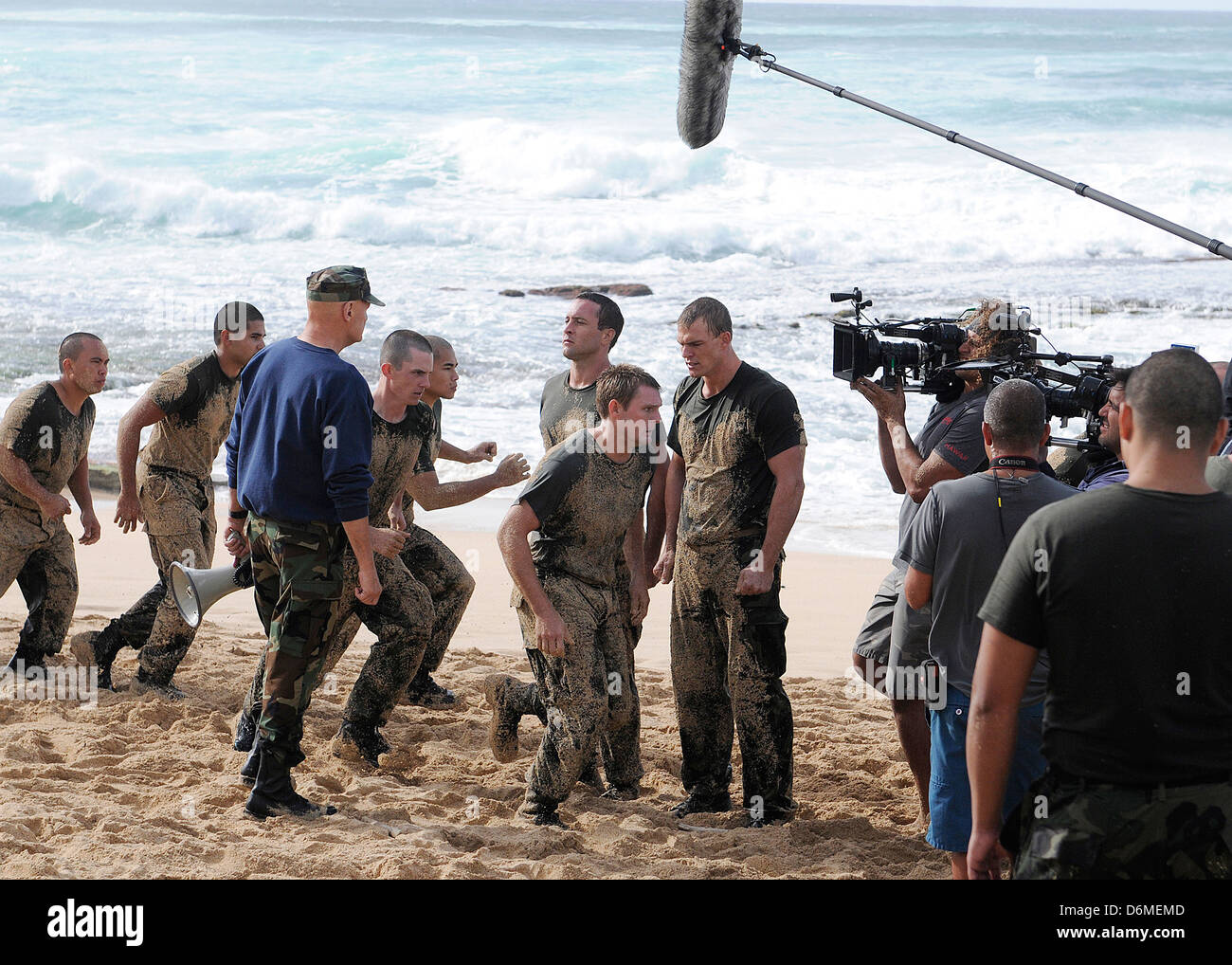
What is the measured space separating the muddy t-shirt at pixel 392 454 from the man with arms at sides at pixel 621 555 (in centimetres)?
56

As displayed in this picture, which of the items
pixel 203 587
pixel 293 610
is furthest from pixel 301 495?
pixel 203 587

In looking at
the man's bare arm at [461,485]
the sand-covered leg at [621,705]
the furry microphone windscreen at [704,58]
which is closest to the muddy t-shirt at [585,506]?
the sand-covered leg at [621,705]

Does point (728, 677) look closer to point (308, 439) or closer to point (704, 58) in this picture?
point (308, 439)

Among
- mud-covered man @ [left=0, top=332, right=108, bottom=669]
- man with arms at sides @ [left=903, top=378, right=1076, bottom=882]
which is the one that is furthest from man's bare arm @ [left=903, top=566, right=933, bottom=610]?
mud-covered man @ [left=0, top=332, right=108, bottom=669]

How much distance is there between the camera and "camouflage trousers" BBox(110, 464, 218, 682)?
6309 mm

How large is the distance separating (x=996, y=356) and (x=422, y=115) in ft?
110

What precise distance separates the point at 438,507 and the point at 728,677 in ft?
5.35

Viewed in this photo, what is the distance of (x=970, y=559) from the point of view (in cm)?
370

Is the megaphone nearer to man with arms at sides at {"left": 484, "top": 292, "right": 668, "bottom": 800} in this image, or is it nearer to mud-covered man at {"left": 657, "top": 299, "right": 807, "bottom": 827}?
man with arms at sides at {"left": 484, "top": 292, "right": 668, "bottom": 800}

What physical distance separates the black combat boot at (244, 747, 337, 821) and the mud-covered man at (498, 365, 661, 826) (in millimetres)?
831

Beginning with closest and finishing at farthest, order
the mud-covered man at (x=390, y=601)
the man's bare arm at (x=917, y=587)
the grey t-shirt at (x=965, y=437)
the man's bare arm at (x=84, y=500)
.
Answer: the man's bare arm at (x=917, y=587) → the grey t-shirt at (x=965, y=437) → the mud-covered man at (x=390, y=601) → the man's bare arm at (x=84, y=500)

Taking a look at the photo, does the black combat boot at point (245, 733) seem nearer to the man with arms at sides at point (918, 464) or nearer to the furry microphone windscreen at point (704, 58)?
the man with arms at sides at point (918, 464)

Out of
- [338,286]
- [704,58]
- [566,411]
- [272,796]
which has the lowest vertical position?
[272,796]

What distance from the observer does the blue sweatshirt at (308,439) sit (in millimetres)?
4535
